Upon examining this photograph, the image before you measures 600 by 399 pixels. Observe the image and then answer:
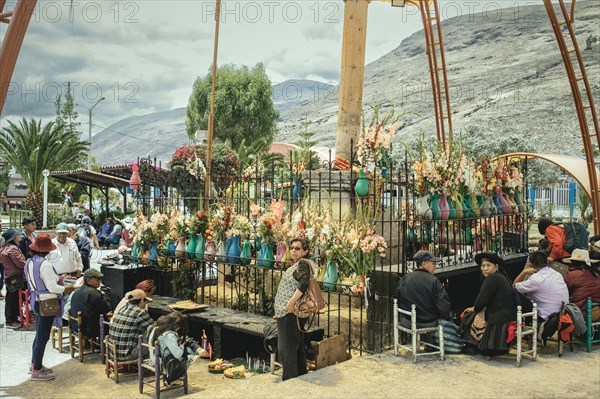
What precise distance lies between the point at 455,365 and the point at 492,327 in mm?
615

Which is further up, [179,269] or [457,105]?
[457,105]

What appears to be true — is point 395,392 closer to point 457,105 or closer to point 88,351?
point 88,351

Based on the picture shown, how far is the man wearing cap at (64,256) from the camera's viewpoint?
9211 mm

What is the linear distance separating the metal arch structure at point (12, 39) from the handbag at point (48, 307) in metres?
2.32

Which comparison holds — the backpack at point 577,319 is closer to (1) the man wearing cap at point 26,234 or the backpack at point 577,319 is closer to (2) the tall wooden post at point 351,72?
(2) the tall wooden post at point 351,72

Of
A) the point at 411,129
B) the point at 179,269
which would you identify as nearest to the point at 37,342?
the point at 179,269

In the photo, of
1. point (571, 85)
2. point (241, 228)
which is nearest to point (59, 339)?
point (241, 228)

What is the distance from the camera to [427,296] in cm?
637

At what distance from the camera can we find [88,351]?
26.0 feet

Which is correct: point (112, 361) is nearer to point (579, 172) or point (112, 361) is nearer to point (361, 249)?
point (361, 249)

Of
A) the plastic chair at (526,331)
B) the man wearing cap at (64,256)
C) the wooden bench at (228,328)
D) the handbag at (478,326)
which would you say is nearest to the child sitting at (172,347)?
the wooden bench at (228,328)

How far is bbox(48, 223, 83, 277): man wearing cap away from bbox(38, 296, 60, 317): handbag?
2.45m

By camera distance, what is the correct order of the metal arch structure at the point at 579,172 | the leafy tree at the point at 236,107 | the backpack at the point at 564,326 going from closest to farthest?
the backpack at the point at 564,326, the metal arch structure at the point at 579,172, the leafy tree at the point at 236,107

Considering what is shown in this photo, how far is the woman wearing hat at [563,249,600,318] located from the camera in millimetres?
7055
